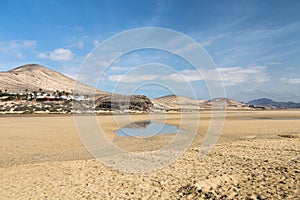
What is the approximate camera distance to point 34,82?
5920 inches

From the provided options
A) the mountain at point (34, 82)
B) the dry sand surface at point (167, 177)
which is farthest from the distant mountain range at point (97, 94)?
the dry sand surface at point (167, 177)

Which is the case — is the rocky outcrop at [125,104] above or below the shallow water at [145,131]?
above

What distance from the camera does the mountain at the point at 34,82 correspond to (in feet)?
413

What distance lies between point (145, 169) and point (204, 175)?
262cm

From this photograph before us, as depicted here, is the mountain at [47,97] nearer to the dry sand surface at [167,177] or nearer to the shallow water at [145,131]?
the shallow water at [145,131]

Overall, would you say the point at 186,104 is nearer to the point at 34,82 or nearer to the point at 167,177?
the point at 34,82

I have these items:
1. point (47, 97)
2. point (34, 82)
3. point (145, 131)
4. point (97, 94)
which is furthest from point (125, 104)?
point (34, 82)

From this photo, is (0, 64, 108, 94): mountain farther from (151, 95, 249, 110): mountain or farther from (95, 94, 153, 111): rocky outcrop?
(95, 94, 153, 111): rocky outcrop

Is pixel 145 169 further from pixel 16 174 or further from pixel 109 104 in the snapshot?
pixel 109 104

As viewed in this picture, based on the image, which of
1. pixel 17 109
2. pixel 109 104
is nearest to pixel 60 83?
pixel 109 104

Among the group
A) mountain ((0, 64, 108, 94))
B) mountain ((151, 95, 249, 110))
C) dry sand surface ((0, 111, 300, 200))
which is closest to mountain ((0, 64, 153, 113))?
mountain ((0, 64, 108, 94))

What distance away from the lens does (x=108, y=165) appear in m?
10.9

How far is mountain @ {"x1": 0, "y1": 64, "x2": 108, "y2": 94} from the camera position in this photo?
413ft

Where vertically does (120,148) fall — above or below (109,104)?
below
